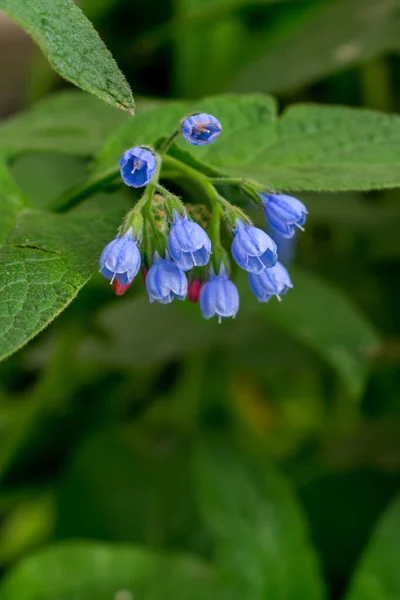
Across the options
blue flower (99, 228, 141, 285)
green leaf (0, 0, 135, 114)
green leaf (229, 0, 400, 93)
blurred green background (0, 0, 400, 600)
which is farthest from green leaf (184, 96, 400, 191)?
green leaf (229, 0, 400, 93)

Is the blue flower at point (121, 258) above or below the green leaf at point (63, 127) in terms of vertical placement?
above

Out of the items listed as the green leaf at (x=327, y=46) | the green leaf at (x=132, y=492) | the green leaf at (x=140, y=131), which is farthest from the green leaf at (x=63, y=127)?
the green leaf at (x=132, y=492)

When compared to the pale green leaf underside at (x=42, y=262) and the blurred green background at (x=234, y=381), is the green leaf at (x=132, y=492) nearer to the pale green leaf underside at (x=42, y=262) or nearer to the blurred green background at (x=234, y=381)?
the blurred green background at (x=234, y=381)

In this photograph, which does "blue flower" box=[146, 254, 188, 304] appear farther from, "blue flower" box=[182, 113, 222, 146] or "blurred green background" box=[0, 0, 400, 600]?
"blurred green background" box=[0, 0, 400, 600]

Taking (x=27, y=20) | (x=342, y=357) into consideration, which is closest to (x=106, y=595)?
(x=342, y=357)

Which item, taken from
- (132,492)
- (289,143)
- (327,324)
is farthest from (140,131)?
(132,492)

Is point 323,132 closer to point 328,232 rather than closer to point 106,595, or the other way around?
point 106,595

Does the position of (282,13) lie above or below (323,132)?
below
